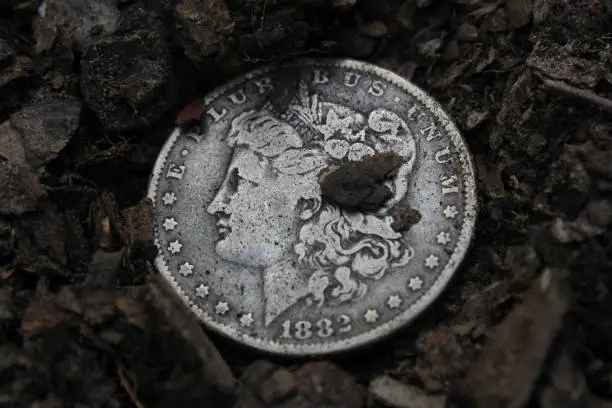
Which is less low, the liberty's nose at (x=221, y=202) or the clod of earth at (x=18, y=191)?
the clod of earth at (x=18, y=191)

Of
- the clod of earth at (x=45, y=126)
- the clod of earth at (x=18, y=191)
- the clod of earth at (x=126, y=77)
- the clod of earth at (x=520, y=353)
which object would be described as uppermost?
the clod of earth at (x=126, y=77)

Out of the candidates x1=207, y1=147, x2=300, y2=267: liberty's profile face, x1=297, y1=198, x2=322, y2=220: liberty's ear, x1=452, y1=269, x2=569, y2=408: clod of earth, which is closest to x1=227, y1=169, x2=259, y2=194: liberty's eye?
x1=207, y1=147, x2=300, y2=267: liberty's profile face

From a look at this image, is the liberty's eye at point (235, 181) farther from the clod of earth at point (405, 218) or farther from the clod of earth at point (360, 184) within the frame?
the clod of earth at point (405, 218)

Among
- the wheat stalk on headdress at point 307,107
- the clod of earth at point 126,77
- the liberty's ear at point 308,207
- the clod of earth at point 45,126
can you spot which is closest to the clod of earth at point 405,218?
the liberty's ear at point 308,207

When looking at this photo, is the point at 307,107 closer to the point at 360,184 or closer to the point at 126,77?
the point at 360,184

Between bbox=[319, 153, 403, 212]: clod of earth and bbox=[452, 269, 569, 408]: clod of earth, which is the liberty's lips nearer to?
bbox=[319, 153, 403, 212]: clod of earth

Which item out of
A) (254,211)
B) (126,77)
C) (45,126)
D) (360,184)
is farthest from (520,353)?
(45,126)

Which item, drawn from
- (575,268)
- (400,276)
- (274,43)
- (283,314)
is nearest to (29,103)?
(274,43)

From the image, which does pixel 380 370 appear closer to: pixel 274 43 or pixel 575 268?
pixel 575 268
